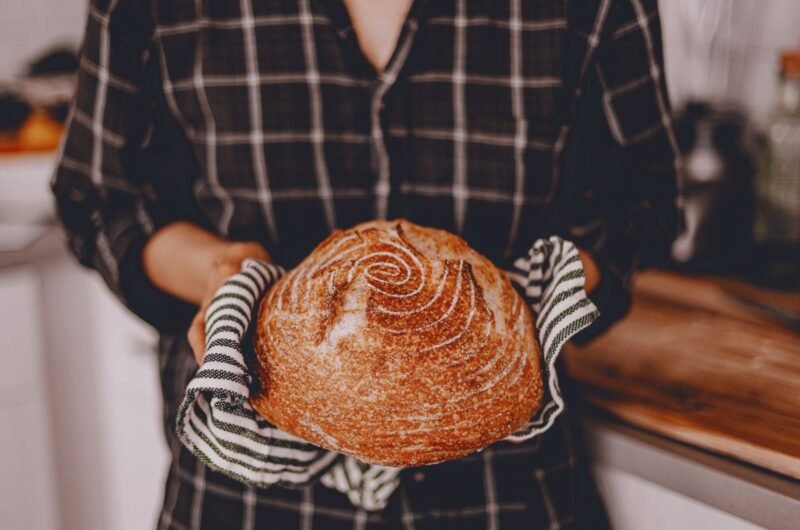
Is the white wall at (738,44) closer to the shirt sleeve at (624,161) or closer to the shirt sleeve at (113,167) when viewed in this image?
the shirt sleeve at (624,161)

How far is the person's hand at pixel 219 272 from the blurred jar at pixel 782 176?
0.85m

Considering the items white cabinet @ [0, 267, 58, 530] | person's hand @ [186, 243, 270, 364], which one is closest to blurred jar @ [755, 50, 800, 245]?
person's hand @ [186, 243, 270, 364]

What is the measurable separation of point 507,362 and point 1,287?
1224 millimetres

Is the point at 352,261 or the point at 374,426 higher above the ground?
the point at 352,261

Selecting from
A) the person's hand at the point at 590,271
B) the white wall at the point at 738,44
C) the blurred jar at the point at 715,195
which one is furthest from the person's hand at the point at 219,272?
the white wall at the point at 738,44

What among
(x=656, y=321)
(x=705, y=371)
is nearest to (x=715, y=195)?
(x=656, y=321)

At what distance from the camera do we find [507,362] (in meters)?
0.53

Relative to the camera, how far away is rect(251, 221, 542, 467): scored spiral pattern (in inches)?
20.3

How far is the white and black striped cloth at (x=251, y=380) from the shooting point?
1.71 feet

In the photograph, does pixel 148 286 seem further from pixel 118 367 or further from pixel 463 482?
pixel 118 367

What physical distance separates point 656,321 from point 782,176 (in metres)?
0.35

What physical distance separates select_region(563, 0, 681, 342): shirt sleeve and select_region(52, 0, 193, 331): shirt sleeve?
1.43 ft

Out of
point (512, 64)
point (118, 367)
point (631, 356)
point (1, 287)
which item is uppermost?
point (512, 64)

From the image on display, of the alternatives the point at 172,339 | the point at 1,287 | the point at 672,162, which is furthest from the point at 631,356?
the point at 1,287
